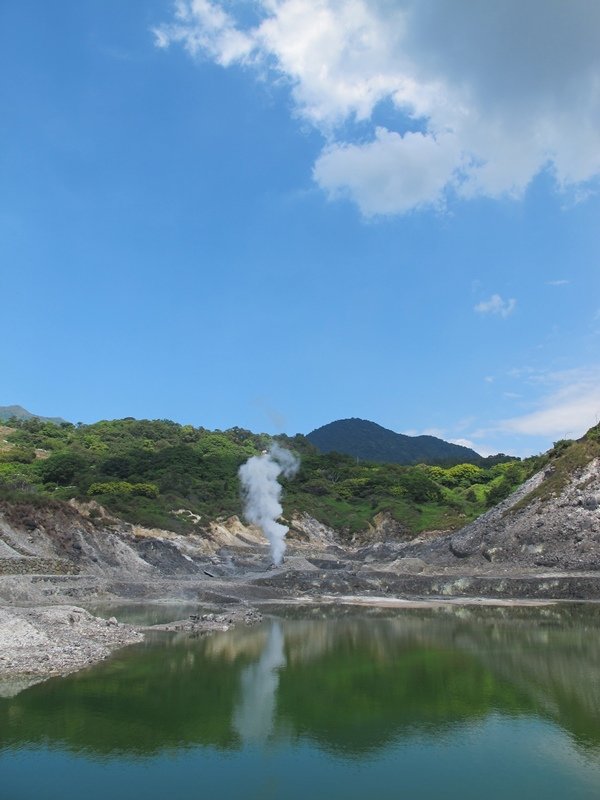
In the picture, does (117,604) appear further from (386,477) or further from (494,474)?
(494,474)

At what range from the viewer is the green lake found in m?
12.4

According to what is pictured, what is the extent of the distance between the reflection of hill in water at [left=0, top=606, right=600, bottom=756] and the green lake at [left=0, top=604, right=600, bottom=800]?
0.08 metres

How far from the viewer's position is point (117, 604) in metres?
39.6

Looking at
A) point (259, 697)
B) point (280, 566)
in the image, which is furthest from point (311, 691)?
point (280, 566)

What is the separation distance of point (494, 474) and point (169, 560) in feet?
268

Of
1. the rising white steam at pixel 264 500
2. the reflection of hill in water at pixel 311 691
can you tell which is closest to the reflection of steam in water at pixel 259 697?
the reflection of hill in water at pixel 311 691

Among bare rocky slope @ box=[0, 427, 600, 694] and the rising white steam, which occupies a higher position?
the rising white steam

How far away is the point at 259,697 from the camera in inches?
750

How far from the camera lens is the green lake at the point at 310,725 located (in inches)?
489

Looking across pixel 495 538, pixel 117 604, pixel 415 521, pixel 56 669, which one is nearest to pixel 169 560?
pixel 117 604

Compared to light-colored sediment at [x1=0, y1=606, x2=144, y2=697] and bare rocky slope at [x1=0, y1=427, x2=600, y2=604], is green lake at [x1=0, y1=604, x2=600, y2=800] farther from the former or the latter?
bare rocky slope at [x1=0, y1=427, x2=600, y2=604]

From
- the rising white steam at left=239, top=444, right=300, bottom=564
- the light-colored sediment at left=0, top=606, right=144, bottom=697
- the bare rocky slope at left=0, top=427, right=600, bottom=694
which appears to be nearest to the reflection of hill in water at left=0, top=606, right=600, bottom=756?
the light-colored sediment at left=0, top=606, right=144, bottom=697

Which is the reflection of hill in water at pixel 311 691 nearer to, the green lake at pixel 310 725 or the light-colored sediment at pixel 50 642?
the green lake at pixel 310 725

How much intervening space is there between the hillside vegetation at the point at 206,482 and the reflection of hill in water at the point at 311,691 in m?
46.3
